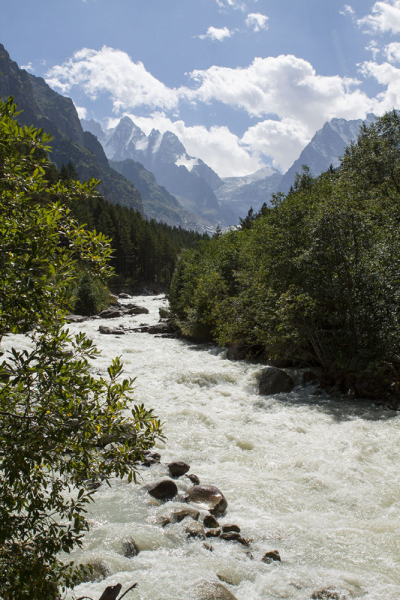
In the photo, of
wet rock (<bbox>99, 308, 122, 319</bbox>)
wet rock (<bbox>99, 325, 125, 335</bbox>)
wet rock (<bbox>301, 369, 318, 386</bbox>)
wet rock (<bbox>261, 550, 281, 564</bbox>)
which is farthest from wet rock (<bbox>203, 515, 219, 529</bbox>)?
wet rock (<bbox>99, 308, 122, 319</bbox>)

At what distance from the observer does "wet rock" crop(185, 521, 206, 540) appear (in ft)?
23.0

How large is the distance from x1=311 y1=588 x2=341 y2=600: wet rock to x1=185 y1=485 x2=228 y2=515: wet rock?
2.69 meters

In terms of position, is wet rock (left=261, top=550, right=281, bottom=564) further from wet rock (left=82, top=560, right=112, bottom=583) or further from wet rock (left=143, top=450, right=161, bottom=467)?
wet rock (left=143, top=450, right=161, bottom=467)

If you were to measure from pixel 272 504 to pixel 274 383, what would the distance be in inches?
361

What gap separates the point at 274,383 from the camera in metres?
17.2

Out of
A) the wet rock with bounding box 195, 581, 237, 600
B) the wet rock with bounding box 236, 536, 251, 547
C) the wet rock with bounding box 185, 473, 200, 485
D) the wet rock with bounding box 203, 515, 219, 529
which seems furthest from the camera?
the wet rock with bounding box 185, 473, 200, 485

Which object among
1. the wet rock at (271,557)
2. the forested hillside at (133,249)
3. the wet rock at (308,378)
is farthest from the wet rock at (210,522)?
the forested hillside at (133,249)

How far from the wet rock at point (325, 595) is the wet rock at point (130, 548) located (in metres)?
3.14

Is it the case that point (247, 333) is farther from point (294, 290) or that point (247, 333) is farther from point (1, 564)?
point (1, 564)

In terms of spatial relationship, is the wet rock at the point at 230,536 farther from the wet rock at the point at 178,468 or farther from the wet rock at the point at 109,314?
the wet rock at the point at 109,314

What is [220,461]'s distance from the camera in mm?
10484

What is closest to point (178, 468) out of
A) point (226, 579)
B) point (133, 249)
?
point (226, 579)

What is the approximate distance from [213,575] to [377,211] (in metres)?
18.9

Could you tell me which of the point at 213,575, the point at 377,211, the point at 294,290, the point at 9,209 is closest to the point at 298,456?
the point at 213,575
